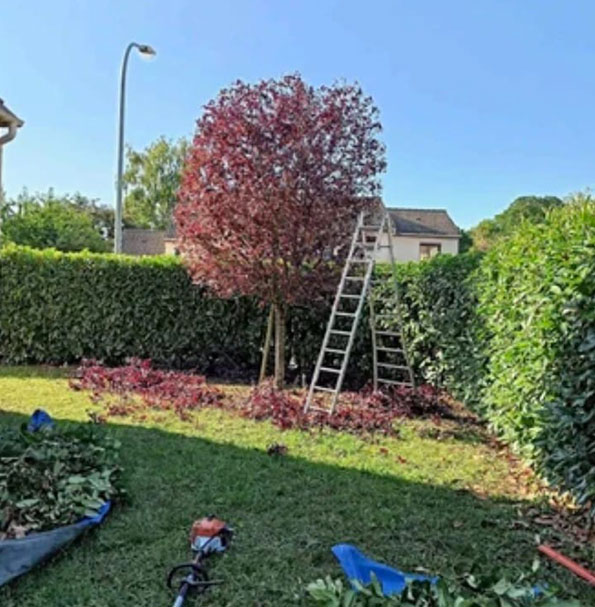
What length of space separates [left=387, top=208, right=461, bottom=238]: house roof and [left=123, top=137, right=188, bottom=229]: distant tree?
13.5 m

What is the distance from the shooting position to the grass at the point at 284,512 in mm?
2623

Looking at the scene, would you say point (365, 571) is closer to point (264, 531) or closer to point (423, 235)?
point (264, 531)

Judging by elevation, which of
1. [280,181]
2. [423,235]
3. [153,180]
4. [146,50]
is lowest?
[280,181]

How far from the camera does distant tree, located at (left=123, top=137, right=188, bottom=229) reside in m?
34.6

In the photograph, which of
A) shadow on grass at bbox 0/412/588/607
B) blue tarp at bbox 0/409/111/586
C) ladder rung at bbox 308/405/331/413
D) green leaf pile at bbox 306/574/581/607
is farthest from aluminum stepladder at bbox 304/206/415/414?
green leaf pile at bbox 306/574/581/607

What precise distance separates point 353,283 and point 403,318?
2.74ft

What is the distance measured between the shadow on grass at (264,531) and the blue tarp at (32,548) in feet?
0.17

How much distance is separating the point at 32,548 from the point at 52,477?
582 mm

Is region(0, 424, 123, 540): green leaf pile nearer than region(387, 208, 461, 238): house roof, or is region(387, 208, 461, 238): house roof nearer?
region(0, 424, 123, 540): green leaf pile

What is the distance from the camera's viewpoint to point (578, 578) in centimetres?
270

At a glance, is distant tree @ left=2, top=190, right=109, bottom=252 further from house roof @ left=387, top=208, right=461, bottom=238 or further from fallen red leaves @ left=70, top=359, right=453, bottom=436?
fallen red leaves @ left=70, top=359, right=453, bottom=436

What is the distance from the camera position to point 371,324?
7320 mm

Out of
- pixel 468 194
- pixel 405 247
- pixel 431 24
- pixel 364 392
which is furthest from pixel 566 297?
pixel 405 247

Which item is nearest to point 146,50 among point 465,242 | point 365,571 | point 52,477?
point 52,477
